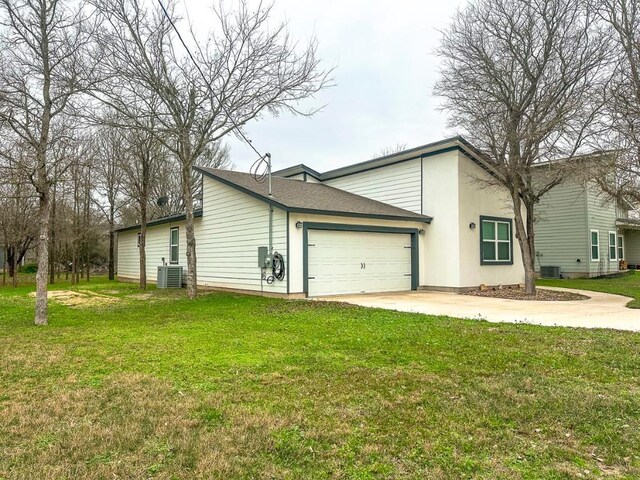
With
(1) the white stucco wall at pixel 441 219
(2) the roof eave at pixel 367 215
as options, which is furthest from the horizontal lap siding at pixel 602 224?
(2) the roof eave at pixel 367 215

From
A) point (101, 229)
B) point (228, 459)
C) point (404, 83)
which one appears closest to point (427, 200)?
point (404, 83)

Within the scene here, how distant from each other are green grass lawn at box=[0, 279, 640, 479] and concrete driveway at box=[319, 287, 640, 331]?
1.28 m

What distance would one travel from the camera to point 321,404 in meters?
3.45

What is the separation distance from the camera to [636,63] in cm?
1028

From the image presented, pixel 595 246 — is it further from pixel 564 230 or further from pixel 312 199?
pixel 312 199

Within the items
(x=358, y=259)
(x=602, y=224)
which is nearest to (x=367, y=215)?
(x=358, y=259)

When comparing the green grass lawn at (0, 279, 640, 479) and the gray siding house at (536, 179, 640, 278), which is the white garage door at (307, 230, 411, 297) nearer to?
the green grass lawn at (0, 279, 640, 479)

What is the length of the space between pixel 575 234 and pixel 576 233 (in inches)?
2.4

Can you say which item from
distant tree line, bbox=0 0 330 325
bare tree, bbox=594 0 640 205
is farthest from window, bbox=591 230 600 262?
distant tree line, bbox=0 0 330 325

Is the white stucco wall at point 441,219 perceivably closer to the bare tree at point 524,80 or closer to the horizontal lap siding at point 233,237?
the bare tree at point 524,80

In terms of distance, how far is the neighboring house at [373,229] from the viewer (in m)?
11.8

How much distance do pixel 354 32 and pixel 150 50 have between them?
17.1 feet

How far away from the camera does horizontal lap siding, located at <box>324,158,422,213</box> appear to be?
47.4 ft

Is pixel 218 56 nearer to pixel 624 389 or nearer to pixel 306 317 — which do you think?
pixel 306 317
